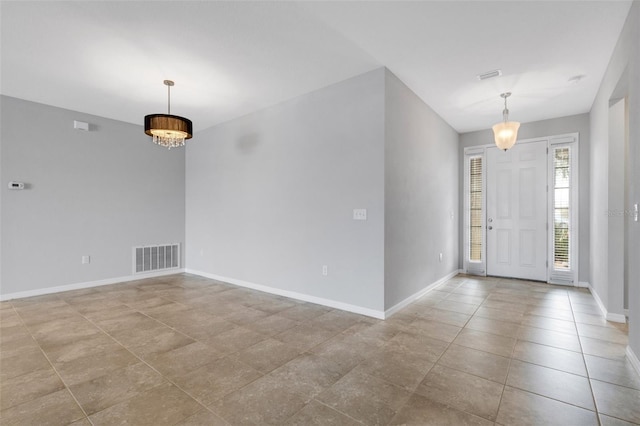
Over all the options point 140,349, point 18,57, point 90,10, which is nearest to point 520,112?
point 90,10

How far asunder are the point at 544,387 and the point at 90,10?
14.6 feet

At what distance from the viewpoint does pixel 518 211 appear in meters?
5.30

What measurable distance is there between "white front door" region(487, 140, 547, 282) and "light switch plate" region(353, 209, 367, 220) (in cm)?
345

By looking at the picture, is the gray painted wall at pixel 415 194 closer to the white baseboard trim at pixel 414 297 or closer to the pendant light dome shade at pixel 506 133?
the white baseboard trim at pixel 414 297

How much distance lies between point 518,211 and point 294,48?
479 centimetres

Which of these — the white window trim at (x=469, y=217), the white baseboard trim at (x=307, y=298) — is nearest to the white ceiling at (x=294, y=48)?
the white window trim at (x=469, y=217)

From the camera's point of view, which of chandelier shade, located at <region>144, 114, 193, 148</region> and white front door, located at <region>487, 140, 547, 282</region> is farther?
white front door, located at <region>487, 140, 547, 282</region>

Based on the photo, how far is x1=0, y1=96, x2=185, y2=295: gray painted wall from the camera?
13.7 ft

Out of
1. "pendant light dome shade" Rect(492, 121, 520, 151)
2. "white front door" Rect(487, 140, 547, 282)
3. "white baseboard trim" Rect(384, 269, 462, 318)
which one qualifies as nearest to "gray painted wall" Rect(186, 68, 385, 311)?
"white baseboard trim" Rect(384, 269, 462, 318)

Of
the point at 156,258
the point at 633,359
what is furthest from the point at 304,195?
the point at 156,258

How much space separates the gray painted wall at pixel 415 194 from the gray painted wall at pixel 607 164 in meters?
1.95

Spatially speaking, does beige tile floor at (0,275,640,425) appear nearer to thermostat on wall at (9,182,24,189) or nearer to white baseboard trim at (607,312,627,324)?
white baseboard trim at (607,312,627,324)

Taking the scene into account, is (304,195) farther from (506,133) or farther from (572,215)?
(572,215)

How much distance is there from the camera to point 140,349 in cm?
260
